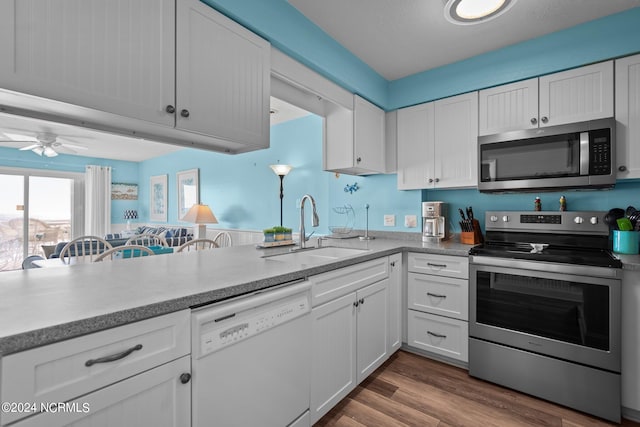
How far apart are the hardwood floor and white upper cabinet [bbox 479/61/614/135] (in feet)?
6.01

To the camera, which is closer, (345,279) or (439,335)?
(345,279)

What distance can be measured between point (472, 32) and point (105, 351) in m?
2.63

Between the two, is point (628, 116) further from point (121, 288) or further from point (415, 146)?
point (121, 288)

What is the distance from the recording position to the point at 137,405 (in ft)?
2.68

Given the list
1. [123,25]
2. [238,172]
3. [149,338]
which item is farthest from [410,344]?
[238,172]

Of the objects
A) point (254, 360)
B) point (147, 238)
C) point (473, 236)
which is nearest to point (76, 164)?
point (147, 238)

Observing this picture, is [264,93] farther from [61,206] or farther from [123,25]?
[61,206]

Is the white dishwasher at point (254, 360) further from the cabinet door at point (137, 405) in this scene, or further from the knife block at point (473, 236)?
the knife block at point (473, 236)

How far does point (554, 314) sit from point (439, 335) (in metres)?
0.74

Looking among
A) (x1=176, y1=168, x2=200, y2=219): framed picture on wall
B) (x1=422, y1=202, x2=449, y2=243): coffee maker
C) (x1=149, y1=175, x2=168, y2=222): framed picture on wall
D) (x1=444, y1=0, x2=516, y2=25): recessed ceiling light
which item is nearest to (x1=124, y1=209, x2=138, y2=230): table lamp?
(x1=149, y1=175, x2=168, y2=222): framed picture on wall

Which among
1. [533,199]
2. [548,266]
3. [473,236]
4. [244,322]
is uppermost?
[533,199]

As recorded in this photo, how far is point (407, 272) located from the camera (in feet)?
7.62

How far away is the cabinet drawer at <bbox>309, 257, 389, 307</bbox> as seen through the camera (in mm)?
1483

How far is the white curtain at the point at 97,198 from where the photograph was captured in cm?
632
